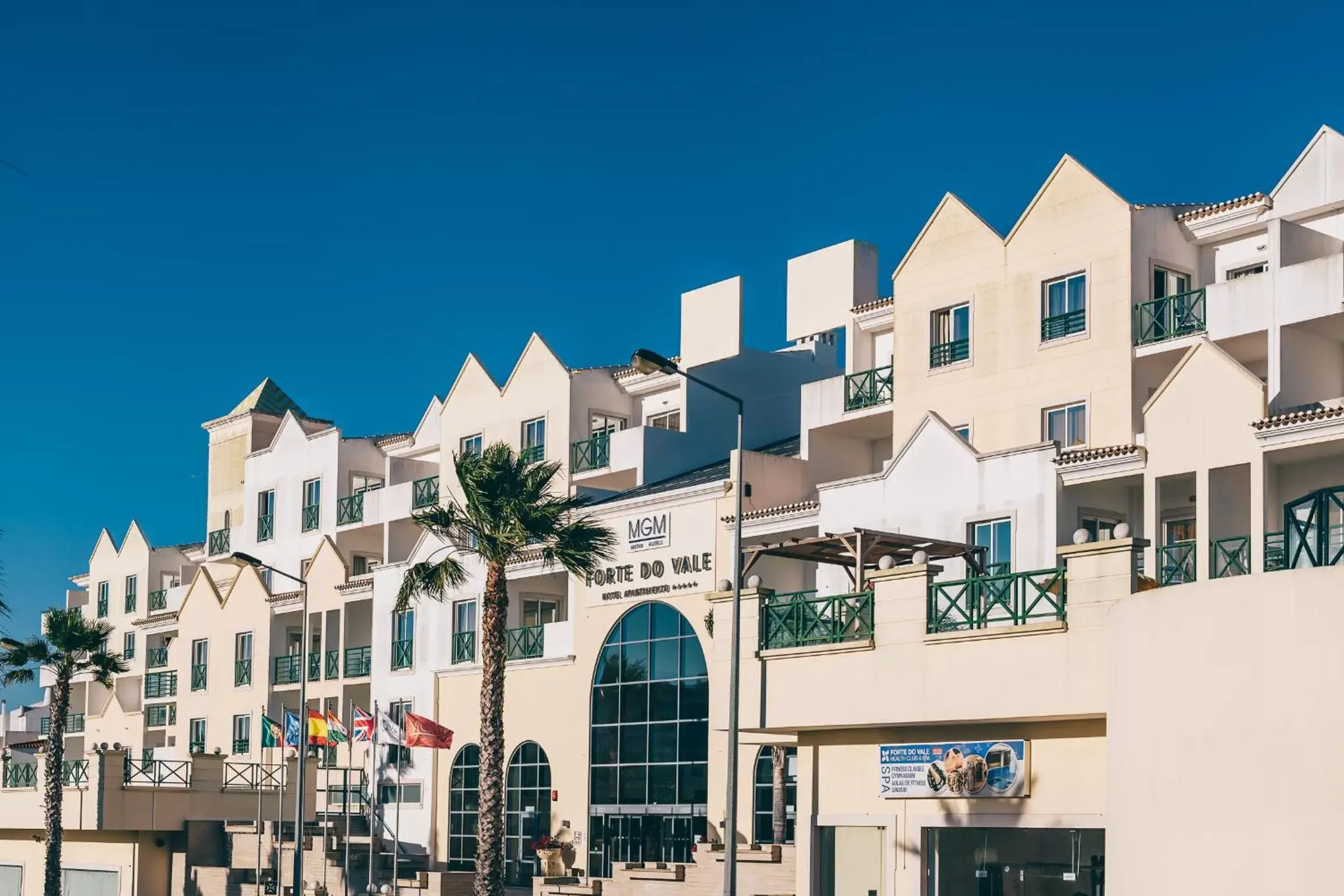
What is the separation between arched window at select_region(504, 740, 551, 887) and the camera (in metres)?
53.3

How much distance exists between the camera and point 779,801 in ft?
147

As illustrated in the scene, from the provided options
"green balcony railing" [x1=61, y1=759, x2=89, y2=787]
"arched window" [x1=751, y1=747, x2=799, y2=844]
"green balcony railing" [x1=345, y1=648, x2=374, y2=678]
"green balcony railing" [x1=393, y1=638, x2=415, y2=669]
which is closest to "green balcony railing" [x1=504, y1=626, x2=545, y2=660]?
"green balcony railing" [x1=393, y1=638, x2=415, y2=669]

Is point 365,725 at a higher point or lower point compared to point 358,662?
lower

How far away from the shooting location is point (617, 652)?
51062 millimetres

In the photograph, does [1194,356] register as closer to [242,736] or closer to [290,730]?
[290,730]

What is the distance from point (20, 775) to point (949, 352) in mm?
36583

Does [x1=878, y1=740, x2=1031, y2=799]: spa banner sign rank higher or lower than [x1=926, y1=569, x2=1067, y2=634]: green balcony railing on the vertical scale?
lower

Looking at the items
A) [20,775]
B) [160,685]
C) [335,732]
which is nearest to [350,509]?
[20,775]

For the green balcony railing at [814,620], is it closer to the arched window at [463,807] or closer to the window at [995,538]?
the window at [995,538]

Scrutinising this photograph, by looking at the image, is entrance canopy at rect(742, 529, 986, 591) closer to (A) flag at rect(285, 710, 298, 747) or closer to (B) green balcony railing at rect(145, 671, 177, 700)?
(A) flag at rect(285, 710, 298, 747)

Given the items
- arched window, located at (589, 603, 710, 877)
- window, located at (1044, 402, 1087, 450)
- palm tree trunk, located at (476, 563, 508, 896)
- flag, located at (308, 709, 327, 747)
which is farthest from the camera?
flag, located at (308, 709, 327, 747)

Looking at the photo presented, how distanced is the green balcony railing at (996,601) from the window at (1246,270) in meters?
15.6

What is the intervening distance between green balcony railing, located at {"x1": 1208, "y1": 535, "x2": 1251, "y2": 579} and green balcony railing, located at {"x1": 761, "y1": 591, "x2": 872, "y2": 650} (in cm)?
901

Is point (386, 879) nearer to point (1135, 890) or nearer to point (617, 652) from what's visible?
point (617, 652)
